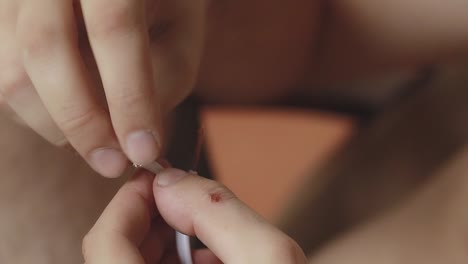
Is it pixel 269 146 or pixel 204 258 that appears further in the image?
pixel 269 146

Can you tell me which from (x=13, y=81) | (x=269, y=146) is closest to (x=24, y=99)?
(x=13, y=81)

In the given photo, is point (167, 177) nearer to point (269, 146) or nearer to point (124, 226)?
point (124, 226)

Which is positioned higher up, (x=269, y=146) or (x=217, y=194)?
(x=217, y=194)

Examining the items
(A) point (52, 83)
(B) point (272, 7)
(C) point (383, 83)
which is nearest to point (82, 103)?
(A) point (52, 83)

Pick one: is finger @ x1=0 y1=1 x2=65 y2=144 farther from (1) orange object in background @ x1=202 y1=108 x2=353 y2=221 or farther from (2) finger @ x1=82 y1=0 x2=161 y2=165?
(1) orange object in background @ x1=202 y1=108 x2=353 y2=221

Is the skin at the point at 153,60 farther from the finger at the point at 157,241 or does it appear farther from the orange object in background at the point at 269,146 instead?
the orange object in background at the point at 269,146

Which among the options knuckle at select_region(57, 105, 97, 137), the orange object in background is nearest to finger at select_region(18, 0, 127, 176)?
knuckle at select_region(57, 105, 97, 137)

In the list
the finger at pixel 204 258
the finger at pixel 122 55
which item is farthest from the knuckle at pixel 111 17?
the finger at pixel 204 258
